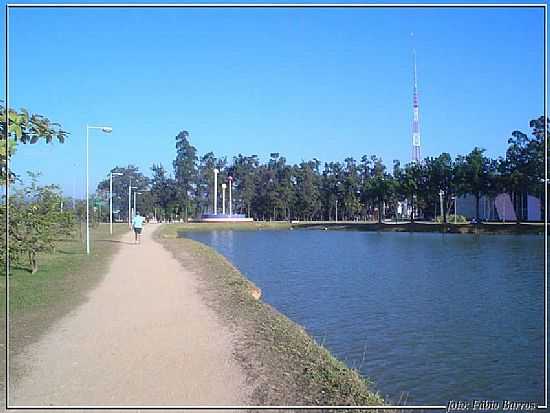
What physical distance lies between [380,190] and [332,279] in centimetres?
6848

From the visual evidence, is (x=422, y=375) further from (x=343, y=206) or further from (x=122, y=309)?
(x=343, y=206)

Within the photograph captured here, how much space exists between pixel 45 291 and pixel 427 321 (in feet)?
26.8

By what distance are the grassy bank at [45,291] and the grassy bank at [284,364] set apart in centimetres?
265

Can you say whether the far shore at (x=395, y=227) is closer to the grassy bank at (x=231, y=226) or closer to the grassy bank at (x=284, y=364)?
the grassy bank at (x=231, y=226)

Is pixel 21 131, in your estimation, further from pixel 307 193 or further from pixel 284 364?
pixel 307 193

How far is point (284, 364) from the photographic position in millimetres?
7512

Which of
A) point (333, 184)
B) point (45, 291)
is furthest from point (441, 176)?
point (45, 291)

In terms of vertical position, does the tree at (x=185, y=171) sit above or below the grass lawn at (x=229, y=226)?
above

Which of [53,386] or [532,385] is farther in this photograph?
[532,385]

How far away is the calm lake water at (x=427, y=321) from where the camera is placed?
30.0 ft

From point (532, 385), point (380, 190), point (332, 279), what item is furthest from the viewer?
point (380, 190)

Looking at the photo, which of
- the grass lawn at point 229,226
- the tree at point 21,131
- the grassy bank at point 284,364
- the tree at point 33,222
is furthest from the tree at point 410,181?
the tree at point 21,131

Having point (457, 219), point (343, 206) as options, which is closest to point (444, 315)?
point (457, 219)

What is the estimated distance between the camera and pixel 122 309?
11195 mm
